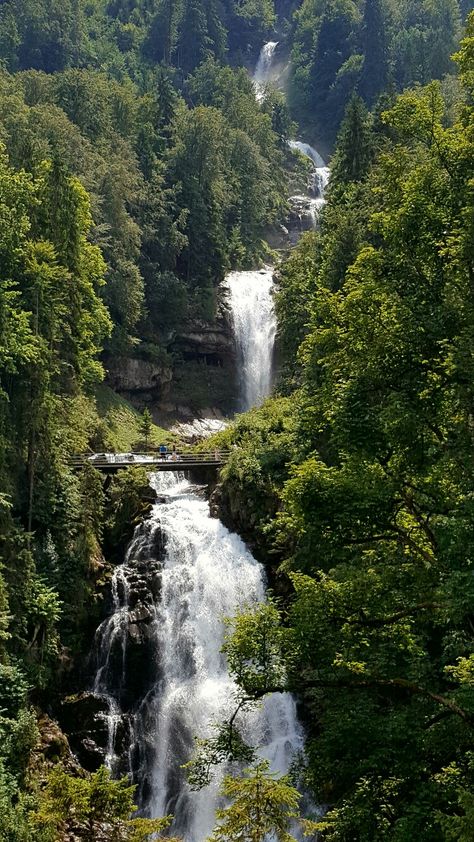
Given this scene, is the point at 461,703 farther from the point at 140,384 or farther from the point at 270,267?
the point at 270,267

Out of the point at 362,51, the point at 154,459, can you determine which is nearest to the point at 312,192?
the point at 362,51

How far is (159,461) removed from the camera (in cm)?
3209

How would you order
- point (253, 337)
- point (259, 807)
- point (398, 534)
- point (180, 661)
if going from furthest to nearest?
point (253, 337)
point (180, 661)
point (398, 534)
point (259, 807)

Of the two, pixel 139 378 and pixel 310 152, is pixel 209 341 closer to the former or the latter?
pixel 139 378

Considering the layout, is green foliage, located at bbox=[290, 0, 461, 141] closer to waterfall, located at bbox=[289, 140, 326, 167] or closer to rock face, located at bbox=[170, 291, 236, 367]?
waterfall, located at bbox=[289, 140, 326, 167]

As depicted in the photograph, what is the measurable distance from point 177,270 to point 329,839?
46807 millimetres

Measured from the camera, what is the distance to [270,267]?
206 feet

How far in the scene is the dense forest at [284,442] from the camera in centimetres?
1184

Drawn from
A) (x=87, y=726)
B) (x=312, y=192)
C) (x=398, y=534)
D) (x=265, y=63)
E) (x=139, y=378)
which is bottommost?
(x=87, y=726)

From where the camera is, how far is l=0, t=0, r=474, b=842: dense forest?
38.8 feet

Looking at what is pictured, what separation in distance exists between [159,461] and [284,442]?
6.57 metres

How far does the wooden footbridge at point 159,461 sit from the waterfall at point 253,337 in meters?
16.4

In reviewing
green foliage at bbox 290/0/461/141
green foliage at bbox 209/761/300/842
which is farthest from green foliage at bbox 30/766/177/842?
green foliage at bbox 290/0/461/141

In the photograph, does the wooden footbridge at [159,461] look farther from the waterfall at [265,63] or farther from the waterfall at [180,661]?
the waterfall at [265,63]
